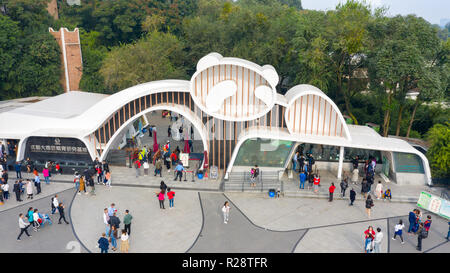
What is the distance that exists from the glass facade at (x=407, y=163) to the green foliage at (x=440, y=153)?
0.97 metres

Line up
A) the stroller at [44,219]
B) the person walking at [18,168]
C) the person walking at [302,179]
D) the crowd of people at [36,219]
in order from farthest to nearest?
the person walking at [18,168] → the person walking at [302,179] → the stroller at [44,219] → the crowd of people at [36,219]

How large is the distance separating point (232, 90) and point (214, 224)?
8.95 m

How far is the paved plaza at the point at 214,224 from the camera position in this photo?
17.2m

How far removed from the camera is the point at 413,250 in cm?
1706

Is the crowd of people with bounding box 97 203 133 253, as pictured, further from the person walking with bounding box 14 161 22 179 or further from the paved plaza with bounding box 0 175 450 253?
the person walking with bounding box 14 161 22 179

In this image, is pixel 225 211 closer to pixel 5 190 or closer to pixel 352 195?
pixel 352 195

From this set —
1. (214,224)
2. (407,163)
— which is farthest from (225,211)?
(407,163)

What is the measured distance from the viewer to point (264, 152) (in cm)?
2372

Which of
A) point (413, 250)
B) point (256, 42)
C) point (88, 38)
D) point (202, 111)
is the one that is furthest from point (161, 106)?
point (88, 38)

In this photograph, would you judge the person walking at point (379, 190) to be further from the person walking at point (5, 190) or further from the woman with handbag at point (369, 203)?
the person walking at point (5, 190)

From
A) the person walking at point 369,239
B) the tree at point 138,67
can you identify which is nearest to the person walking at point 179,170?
the person walking at point 369,239

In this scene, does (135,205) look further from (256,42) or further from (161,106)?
(256,42)

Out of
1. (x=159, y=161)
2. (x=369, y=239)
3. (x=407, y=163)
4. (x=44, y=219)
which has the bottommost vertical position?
(x=44, y=219)

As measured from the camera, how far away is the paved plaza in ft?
56.4
